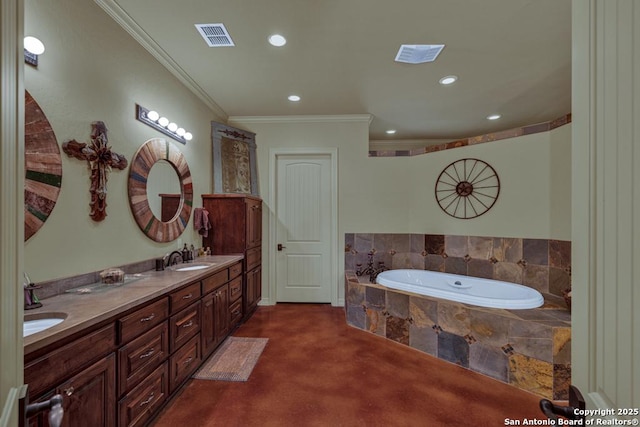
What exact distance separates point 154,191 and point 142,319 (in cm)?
130

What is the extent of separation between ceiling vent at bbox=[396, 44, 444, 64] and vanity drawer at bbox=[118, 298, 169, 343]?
9.13 feet

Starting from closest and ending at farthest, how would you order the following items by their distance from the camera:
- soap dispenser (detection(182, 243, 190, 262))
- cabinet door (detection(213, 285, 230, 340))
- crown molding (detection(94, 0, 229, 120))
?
crown molding (detection(94, 0, 229, 120))
cabinet door (detection(213, 285, 230, 340))
soap dispenser (detection(182, 243, 190, 262))

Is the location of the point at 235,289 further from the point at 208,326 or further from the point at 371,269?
the point at 371,269

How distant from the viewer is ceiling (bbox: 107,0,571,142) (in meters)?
1.97

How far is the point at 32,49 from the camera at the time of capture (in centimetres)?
146

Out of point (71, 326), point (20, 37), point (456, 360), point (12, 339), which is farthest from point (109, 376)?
point (456, 360)

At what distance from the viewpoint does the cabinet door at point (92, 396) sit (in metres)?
1.15

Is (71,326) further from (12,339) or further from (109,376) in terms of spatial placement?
(12,339)

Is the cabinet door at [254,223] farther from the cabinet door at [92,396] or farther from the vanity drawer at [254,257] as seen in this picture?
the cabinet door at [92,396]

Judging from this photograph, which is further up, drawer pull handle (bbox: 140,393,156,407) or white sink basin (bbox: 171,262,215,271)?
white sink basin (bbox: 171,262,215,271)

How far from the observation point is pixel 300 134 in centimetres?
407

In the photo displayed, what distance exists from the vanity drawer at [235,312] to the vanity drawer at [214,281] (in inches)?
14.8

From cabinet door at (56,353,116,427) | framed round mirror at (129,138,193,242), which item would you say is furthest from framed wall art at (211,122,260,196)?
cabinet door at (56,353,116,427)

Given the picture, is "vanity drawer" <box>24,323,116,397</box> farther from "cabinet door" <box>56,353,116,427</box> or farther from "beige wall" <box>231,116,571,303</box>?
"beige wall" <box>231,116,571,303</box>
